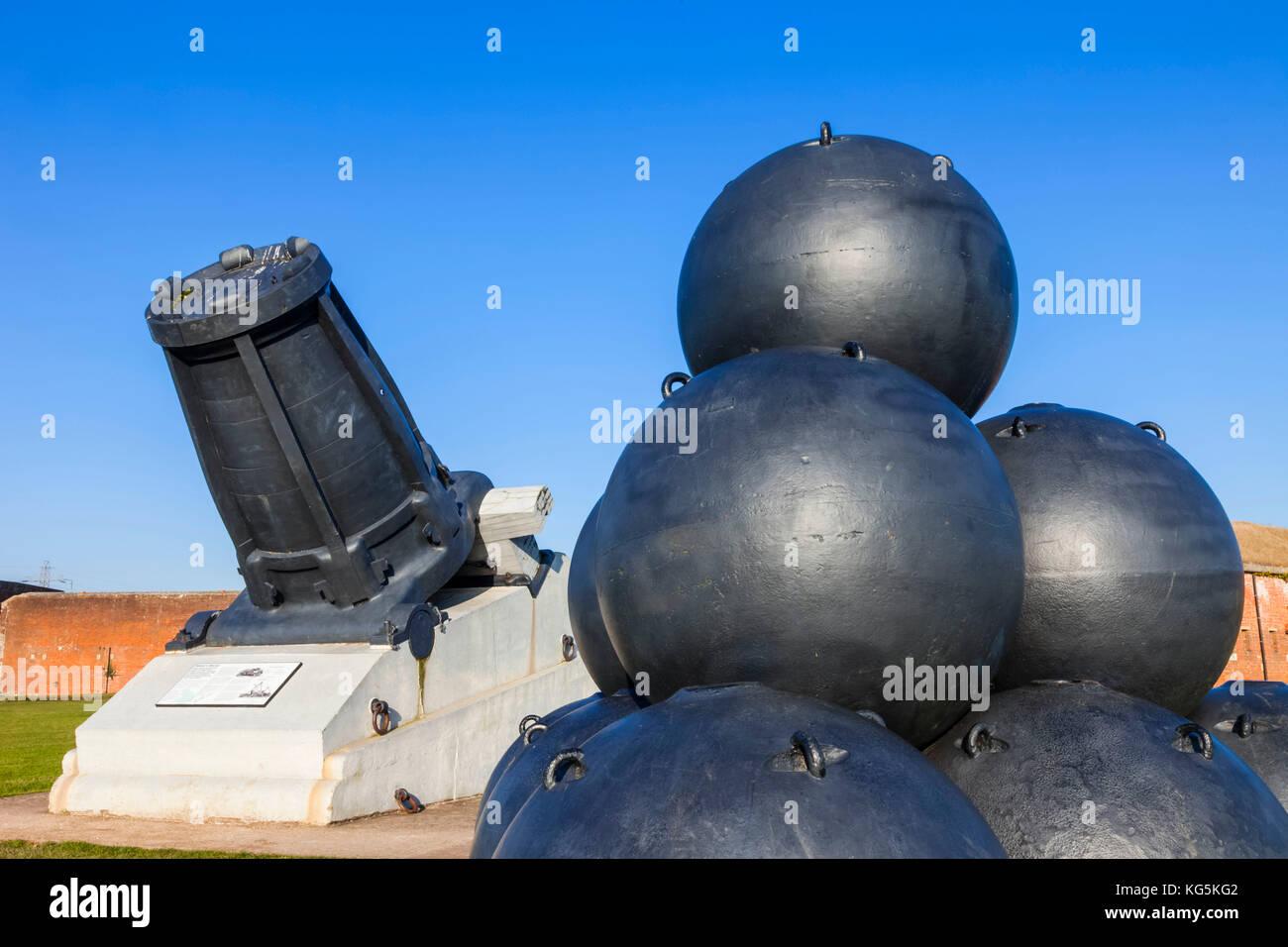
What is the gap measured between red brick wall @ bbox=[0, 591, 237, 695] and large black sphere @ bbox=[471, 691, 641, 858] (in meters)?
25.3

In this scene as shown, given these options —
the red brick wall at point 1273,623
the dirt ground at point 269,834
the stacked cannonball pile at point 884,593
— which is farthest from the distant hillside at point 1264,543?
the stacked cannonball pile at point 884,593

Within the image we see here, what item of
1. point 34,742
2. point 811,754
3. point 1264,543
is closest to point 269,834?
point 811,754

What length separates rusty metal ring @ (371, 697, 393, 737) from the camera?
934 centimetres

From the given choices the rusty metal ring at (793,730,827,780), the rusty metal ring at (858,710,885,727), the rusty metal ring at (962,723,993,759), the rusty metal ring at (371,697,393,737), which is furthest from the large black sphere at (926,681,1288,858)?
the rusty metal ring at (371,697,393,737)

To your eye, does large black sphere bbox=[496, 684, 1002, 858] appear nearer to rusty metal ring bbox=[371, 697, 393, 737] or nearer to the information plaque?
rusty metal ring bbox=[371, 697, 393, 737]

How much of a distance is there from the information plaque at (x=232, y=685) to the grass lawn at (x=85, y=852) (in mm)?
1904

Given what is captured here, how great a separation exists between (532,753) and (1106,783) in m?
2.17

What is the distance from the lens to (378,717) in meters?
9.35

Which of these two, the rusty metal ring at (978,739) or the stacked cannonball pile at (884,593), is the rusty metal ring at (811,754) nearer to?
the stacked cannonball pile at (884,593)

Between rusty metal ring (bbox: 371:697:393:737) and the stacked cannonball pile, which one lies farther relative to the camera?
rusty metal ring (bbox: 371:697:393:737)

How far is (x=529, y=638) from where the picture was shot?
12.4m

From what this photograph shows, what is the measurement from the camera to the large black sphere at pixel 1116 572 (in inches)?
154
